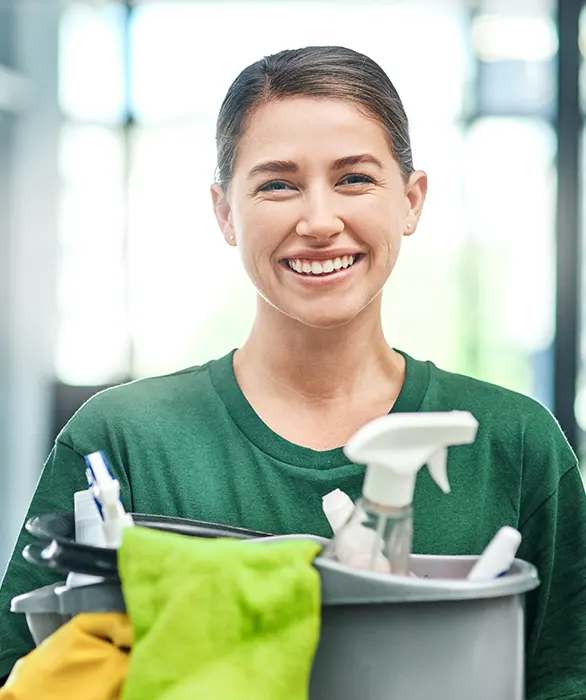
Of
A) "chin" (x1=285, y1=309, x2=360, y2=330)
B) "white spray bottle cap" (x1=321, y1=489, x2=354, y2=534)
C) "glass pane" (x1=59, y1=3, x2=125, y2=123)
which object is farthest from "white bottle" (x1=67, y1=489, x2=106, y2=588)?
"glass pane" (x1=59, y1=3, x2=125, y2=123)

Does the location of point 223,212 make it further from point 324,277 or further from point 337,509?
point 337,509

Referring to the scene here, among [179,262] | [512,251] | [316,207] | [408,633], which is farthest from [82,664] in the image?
[512,251]

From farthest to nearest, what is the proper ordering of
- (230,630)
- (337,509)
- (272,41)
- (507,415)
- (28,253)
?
(28,253) → (272,41) → (507,415) → (337,509) → (230,630)

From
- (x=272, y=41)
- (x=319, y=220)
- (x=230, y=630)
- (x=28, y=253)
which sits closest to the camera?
(x=230, y=630)

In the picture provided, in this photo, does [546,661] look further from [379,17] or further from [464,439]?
[379,17]

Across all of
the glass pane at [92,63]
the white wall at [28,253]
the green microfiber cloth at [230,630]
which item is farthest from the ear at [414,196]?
the glass pane at [92,63]

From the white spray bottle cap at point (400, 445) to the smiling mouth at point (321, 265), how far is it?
0.31 metres

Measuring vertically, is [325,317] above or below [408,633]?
above

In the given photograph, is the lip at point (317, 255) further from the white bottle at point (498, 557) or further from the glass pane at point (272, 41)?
the glass pane at point (272, 41)

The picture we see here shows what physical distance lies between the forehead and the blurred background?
3519 millimetres

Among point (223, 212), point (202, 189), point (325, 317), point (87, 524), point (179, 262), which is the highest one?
point (202, 189)

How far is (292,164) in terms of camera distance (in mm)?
829

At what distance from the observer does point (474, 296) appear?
455 cm

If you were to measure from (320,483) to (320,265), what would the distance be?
0.61 ft
